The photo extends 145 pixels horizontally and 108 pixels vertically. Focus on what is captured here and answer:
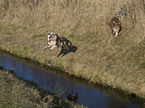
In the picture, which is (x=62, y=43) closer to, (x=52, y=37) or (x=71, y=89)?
(x=52, y=37)

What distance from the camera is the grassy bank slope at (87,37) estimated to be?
1292 cm

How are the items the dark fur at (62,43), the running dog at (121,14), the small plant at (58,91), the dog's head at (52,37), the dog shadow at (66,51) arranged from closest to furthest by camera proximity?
the small plant at (58,91)
the dog's head at (52,37)
the dark fur at (62,43)
the dog shadow at (66,51)
the running dog at (121,14)

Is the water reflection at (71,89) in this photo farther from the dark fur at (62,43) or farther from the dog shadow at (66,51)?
the dark fur at (62,43)

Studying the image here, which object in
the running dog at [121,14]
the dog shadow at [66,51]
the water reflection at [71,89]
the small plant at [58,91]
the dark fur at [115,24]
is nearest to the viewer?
the small plant at [58,91]

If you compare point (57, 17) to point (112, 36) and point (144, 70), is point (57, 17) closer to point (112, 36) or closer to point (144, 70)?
point (112, 36)

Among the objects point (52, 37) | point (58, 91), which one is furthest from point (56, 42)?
point (58, 91)

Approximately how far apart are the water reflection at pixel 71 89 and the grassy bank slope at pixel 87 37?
2.95 ft

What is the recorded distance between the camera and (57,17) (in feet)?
76.4

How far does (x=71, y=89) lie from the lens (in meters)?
12.2

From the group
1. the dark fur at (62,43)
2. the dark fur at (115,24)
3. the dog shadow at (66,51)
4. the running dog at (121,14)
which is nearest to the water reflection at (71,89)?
the dog shadow at (66,51)

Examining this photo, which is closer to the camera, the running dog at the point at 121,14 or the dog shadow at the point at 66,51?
the dog shadow at the point at 66,51

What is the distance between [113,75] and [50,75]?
4405mm

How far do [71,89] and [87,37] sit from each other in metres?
7.43

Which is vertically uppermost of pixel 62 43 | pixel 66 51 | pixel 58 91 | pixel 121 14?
pixel 121 14
